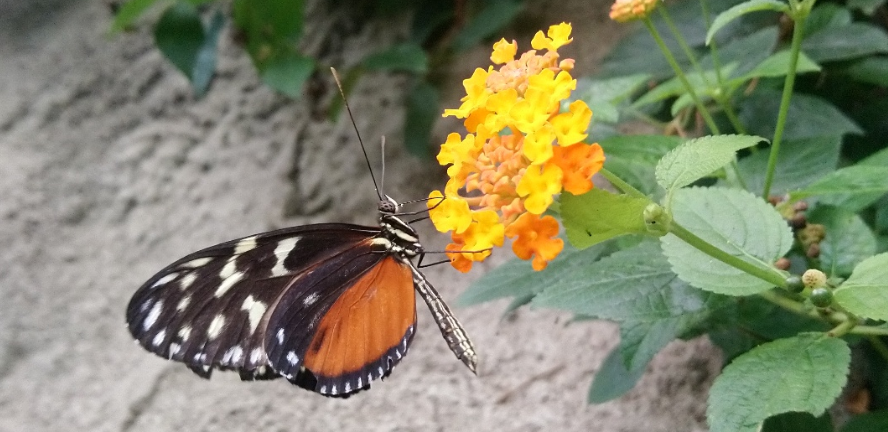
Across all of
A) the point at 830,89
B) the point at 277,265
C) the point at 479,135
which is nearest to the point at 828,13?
the point at 830,89

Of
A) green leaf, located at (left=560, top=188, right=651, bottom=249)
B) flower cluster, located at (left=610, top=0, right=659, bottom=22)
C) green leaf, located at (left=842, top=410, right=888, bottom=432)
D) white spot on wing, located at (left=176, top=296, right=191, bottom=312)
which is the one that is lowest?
green leaf, located at (left=842, top=410, right=888, bottom=432)

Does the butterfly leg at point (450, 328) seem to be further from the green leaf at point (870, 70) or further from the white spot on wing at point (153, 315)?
the green leaf at point (870, 70)

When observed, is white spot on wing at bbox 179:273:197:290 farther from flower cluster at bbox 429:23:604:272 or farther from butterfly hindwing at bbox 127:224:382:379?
flower cluster at bbox 429:23:604:272

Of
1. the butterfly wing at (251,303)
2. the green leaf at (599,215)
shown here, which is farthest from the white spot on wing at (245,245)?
the green leaf at (599,215)

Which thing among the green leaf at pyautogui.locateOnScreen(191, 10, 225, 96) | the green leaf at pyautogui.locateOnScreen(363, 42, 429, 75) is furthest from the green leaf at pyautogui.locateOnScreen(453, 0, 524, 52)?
the green leaf at pyautogui.locateOnScreen(191, 10, 225, 96)

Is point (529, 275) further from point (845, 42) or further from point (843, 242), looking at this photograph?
point (845, 42)

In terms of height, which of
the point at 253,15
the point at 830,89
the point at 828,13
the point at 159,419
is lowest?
the point at 830,89

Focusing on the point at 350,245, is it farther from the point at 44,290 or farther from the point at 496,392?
the point at 44,290
